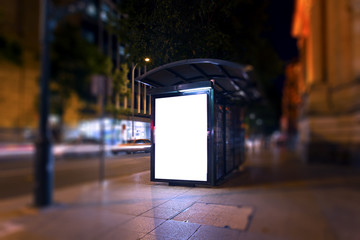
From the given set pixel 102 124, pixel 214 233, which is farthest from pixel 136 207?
pixel 102 124

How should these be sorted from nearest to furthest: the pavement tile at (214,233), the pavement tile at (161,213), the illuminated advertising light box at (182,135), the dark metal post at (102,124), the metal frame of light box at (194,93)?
the dark metal post at (102,124) → the metal frame of light box at (194,93) → the illuminated advertising light box at (182,135) → the pavement tile at (214,233) → the pavement tile at (161,213)

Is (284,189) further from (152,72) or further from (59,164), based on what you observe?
(59,164)

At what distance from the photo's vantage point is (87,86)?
60.1 inches

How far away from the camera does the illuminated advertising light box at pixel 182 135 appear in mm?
2709

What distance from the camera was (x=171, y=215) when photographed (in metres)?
3.38

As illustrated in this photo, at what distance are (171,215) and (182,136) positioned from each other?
4.38 ft

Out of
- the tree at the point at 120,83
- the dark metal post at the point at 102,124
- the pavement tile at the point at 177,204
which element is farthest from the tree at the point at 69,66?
the pavement tile at the point at 177,204

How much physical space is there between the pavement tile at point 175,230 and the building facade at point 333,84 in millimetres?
9758

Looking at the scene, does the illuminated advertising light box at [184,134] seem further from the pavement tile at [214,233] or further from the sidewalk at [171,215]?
the pavement tile at [214,233]

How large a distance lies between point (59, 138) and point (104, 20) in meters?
0.96

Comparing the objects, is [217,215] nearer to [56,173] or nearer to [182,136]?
[182,136]

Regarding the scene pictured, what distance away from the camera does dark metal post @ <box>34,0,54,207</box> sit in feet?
4.59

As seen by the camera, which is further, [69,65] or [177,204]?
[177,204]

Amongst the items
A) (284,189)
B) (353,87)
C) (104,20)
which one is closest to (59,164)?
(104,20)
